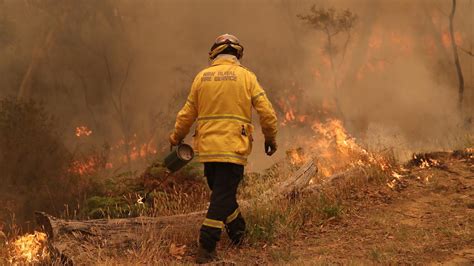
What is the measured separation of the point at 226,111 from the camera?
14.4 feet

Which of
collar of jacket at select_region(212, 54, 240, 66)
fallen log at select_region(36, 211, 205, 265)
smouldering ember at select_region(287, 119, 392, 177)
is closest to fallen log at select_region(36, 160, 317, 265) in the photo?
fallen log at select_region(36, 211, 205, 265)

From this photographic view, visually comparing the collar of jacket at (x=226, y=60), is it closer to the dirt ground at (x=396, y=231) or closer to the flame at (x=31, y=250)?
the dirt ground at (x=396, y=231)

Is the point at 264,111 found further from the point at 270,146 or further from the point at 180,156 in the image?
the point at 180,156

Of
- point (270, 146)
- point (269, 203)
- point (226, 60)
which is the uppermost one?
point (226, 60)

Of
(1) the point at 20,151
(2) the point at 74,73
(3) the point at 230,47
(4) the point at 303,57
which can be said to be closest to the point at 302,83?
(4) the point at 303,57

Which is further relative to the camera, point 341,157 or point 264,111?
point 341,157

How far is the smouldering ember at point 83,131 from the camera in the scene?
33.8 m

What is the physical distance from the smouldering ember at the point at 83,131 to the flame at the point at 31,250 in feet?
97.9

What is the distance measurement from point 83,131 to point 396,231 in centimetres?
3173

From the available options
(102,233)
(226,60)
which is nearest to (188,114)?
(226,60)

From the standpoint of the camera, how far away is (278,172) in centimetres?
890

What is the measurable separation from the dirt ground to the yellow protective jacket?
1053mm

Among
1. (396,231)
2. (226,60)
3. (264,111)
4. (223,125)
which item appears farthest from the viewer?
(396,231)

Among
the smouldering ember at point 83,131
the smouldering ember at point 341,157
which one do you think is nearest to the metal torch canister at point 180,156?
the smouldering ember at point 341,157
